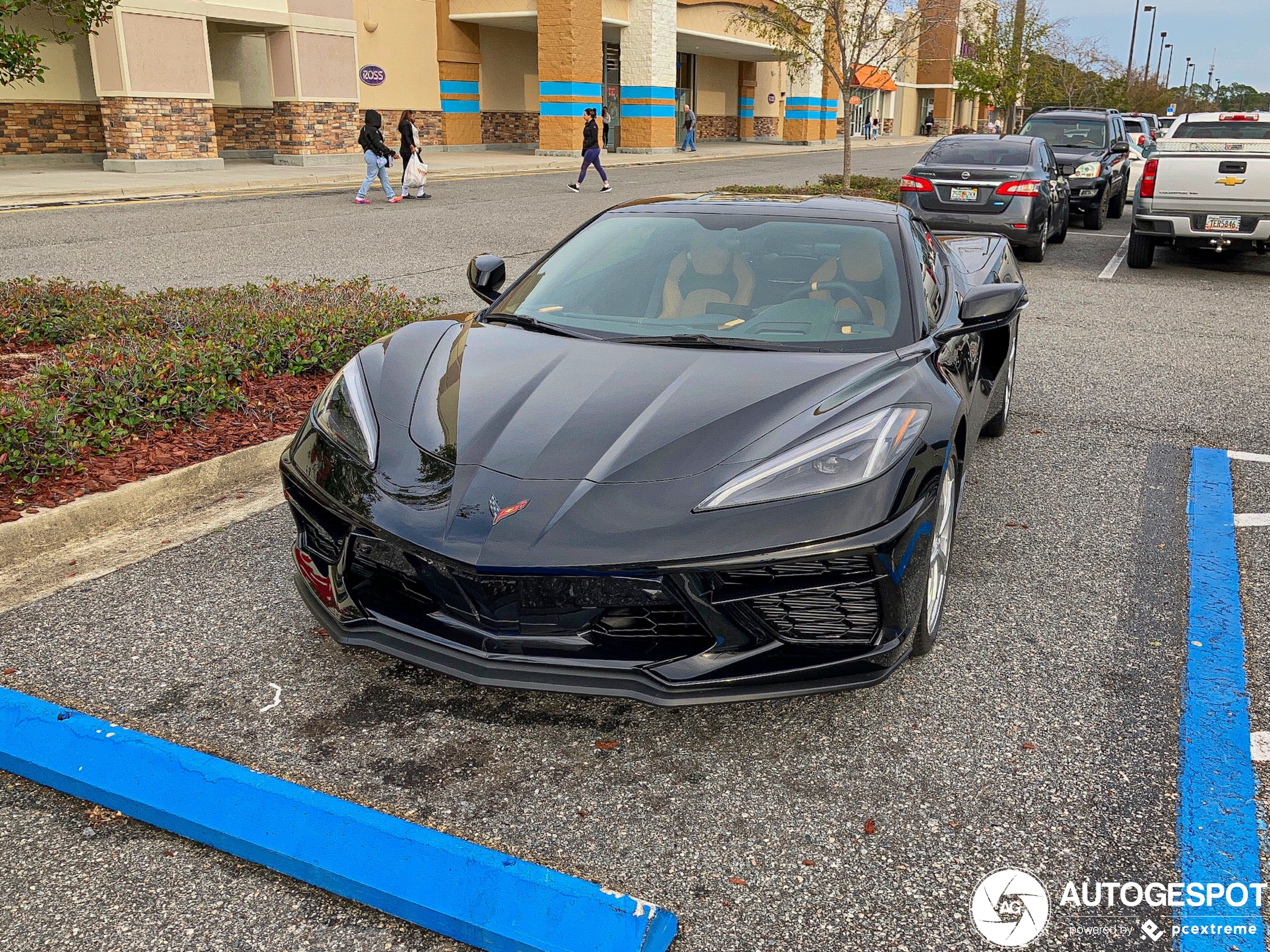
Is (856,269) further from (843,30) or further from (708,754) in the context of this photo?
(843,30)

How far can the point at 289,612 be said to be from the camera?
371 cm

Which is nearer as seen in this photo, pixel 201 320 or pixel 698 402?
pixel 698 402

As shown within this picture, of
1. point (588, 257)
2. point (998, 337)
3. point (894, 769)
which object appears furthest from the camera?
point (998, 337)

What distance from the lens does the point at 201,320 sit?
21.7ft

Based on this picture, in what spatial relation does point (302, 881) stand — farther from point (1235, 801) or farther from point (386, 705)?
point (1235, 801)

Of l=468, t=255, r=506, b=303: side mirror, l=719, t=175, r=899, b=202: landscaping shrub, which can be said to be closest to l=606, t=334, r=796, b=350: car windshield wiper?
l=468, t=255, r=506, b=303: side mirror

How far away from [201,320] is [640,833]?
17.3 ft

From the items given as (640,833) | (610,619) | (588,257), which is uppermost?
(588,257)

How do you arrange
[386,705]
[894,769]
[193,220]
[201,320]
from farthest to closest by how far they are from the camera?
[193,220]
[201,320]
[386,705]
[894,769]

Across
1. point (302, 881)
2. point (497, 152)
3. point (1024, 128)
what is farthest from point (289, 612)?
point (497, 152)

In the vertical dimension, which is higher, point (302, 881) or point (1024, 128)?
point (1024, 128)

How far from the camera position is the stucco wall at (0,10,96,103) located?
23000mm

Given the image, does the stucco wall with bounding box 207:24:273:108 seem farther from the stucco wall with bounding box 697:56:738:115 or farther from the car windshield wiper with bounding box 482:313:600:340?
the stucco wall with bounding box 697:56:738:115

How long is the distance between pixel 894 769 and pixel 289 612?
7.11 feet
